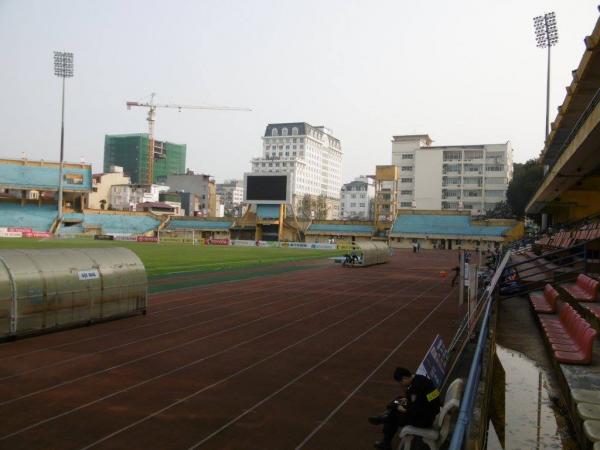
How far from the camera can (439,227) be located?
8825cm

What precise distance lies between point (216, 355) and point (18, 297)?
493 cm

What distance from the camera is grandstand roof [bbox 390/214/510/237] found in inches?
3296

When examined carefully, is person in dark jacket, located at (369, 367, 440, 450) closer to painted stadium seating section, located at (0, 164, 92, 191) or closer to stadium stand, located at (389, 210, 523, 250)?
stadium stand, located at (389, 210, 523, 250)

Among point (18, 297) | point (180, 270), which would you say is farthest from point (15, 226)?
point (18, 297)

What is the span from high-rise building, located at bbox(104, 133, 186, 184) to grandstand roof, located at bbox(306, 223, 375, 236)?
327ft

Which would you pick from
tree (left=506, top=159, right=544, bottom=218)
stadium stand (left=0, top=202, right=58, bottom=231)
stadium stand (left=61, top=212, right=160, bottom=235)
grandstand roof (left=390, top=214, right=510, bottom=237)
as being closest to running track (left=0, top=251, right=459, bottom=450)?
tree (left=506, top=159, right=544, bottom=218)

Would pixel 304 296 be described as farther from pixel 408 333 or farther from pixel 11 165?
pixel 11 165

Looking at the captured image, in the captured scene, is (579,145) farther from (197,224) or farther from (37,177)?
(37,177)

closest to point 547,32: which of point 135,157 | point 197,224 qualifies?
point 197,224

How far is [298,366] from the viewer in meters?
11.0

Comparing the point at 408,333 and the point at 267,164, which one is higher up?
the point at 267,164

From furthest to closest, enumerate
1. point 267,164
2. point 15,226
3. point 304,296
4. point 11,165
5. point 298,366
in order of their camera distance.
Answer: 1. point 267,164
2. point 11,165
3. point 15,226
4. point 304,296
5. point 298,366

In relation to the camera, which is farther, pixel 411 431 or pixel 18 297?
pixel 18 297

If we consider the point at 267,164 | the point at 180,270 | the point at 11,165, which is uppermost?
the point at 267,164
